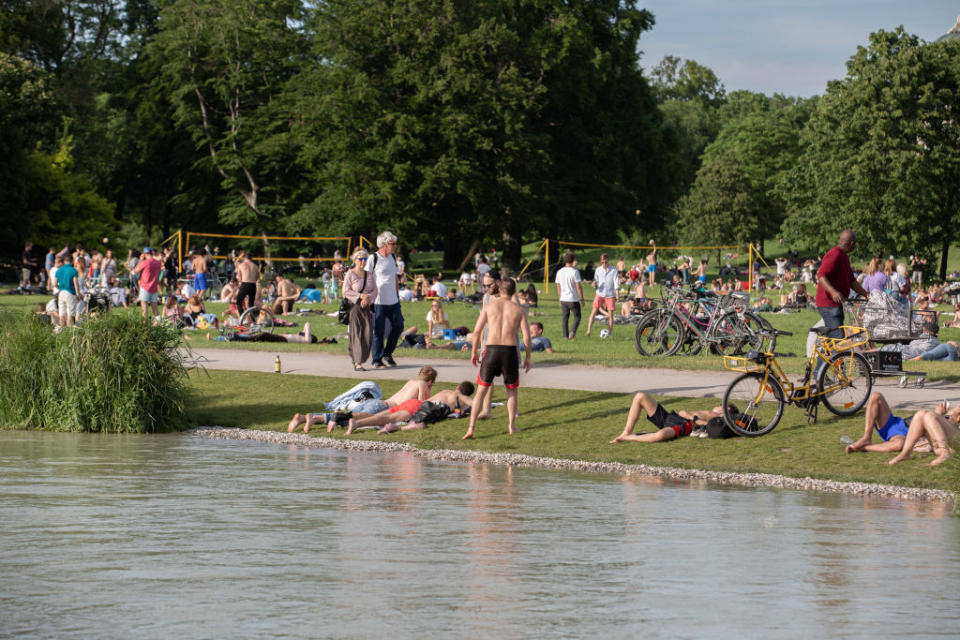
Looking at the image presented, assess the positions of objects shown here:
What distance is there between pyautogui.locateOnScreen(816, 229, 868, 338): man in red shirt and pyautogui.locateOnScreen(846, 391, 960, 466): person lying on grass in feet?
6.84

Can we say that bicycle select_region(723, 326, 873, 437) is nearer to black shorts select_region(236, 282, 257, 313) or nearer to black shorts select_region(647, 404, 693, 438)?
black shorts select_region(647, 404, 693, 438)

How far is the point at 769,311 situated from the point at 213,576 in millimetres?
28696

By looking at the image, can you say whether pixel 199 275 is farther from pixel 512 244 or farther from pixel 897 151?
pixel 897 151

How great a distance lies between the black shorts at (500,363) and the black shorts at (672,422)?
1622 millimetres

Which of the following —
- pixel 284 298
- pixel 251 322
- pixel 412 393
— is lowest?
pixel 412 393

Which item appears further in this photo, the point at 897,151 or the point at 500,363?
the point at 897,151

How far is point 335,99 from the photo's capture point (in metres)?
55.0

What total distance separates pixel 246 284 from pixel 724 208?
60.8 metres

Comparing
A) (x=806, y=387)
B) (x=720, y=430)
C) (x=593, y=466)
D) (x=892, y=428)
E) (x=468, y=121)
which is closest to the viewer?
(x=892, y=428)

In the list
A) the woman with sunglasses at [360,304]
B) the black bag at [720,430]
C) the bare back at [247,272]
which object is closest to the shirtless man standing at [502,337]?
the black bag at [720,430]

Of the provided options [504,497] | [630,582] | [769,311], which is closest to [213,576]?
[630,582]

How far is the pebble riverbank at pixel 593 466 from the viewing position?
38.7ft

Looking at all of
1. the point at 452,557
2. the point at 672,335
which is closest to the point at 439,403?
the point at 672,335

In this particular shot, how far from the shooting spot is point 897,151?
2317 inches
